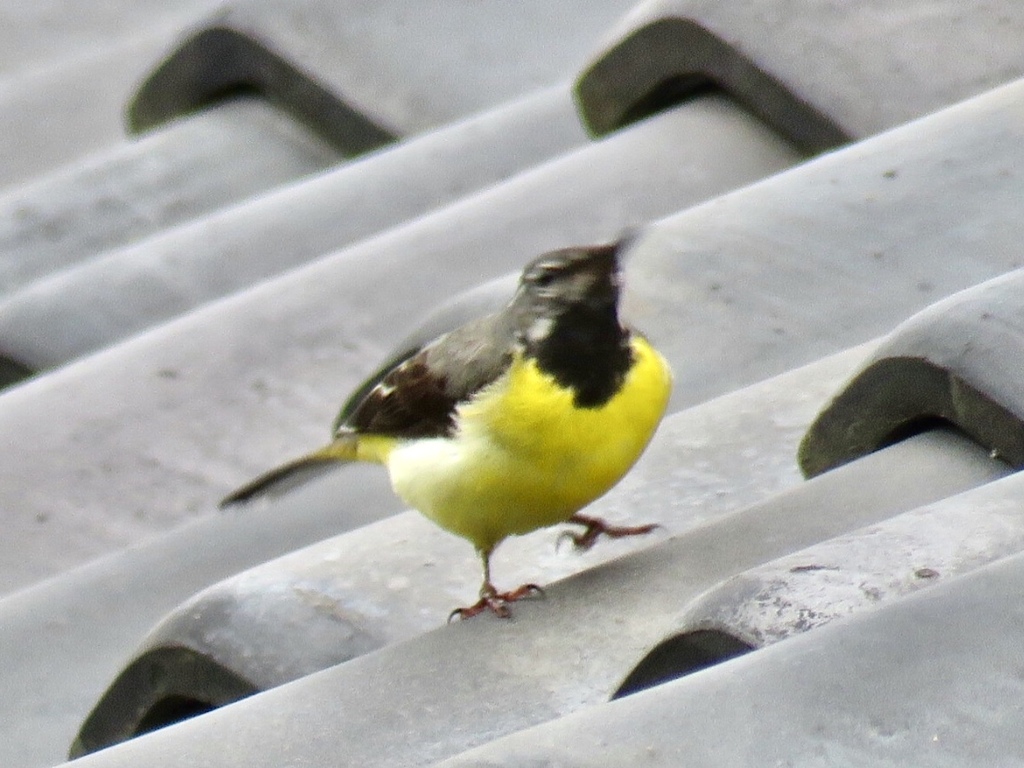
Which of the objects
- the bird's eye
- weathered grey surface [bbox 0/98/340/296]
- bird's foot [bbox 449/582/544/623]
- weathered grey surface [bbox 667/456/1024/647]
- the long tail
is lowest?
weathered grey surface [bbox 0/98/340/296]

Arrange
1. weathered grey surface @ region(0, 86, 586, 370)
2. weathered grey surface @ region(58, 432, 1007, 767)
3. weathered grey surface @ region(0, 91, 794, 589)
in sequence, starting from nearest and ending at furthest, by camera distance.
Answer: weathered grey surface @ region(58, 432, 1007, 767) < weathered grey surface @ region(0, 91, 794, 589) < weathered grey surface @ region(0, 86, 586, 370)

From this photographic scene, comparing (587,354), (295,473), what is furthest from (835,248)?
(295,473)

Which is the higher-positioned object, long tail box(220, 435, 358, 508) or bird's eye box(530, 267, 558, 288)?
bird's eye box(530, 267, 558, 288)

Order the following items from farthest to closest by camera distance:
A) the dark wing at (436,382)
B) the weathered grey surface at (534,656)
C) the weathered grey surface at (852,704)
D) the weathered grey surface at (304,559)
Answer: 1. the dark wing at (436,382)
2. the weathered grey surface at (304,559)
3. the weathered grey surface at (534,656)
4. the weathered grey surface at (852,704)

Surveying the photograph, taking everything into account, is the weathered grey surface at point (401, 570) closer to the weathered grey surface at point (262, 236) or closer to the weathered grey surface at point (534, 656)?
the weathered grey surface at point (534, 656)

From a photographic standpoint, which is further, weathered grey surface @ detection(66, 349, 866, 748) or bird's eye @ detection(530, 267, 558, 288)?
bird's eye @ detection(530, 267, 558, 288)

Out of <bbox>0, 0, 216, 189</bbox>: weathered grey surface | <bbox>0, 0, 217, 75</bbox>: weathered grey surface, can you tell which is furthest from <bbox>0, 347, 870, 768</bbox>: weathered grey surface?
<bbox>0, 0, 217, 75</bbox>: weathered grey surface

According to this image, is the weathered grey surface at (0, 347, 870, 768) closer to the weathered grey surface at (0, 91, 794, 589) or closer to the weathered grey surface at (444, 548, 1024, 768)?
the weathered grey surface at (0, 91, 794, 589)

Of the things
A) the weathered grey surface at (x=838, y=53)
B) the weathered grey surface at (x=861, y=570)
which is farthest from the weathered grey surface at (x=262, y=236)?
the weathered grey surface at (x=861, y=570)
